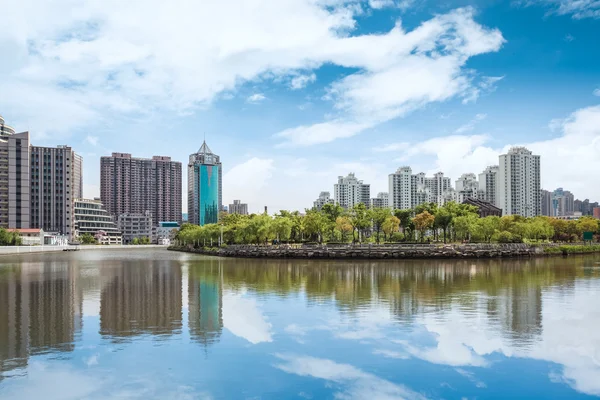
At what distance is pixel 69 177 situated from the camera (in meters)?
176

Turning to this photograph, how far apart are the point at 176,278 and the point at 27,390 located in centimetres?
3129

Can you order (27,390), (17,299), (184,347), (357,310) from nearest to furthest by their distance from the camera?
(27,390), (184,347), (357,310), (17,299)

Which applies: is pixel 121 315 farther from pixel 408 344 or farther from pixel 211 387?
pixel 408 344

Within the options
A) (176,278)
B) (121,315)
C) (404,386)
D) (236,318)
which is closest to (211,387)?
(404,386)

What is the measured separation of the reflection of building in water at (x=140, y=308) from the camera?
21.2 meters

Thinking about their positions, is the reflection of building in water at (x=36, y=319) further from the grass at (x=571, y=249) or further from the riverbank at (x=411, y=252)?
the grass at (x=571, y=249)

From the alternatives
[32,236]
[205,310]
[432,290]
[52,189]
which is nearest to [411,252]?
[432,290]

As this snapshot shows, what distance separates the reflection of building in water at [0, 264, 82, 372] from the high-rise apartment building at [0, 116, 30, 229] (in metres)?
141

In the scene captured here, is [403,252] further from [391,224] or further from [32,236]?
[32,236]

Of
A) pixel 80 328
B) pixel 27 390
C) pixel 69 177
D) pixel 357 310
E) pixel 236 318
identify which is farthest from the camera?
pixel 69 177

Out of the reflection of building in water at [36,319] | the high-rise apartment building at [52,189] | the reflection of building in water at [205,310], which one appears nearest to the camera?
the reflection of building in water at [36,319]

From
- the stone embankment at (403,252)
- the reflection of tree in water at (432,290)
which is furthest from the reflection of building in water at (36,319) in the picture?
the stone embankment at (403,252)

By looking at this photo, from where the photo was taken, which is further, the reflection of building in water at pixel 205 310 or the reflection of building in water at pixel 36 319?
the reflection of building in water at pixel 205 310

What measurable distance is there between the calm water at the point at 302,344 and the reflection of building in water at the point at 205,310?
9cm
